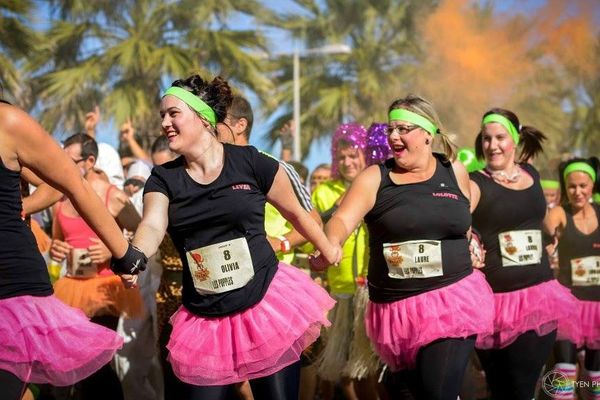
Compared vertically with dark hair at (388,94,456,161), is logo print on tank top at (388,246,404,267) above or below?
below

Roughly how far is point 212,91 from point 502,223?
7.86 ft

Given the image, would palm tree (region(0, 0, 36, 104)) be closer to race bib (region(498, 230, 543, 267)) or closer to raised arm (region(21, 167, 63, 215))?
raised arm (region(21, 167, 63, 215))

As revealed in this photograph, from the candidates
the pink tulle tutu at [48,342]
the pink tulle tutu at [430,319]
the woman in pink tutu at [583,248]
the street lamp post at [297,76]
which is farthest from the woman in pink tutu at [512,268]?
the street lamp post at [297,76]

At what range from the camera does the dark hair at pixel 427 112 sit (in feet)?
18.4

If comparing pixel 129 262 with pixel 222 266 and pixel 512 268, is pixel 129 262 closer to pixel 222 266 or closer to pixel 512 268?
pixel 222 266

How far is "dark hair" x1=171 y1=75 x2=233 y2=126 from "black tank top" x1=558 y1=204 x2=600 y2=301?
3.99 m

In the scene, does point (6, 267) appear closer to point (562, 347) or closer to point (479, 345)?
point (479, 345)

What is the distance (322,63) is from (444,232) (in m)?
18.9

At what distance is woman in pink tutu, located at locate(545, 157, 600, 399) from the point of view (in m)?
7.57

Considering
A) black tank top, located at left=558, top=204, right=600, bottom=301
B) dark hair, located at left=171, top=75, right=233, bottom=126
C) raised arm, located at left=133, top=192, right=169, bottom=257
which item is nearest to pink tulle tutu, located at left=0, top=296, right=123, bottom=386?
raised arm, located at left=133, top=192, right=169, bottom=257

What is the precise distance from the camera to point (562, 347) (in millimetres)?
7090

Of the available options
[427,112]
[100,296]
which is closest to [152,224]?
[427,112]

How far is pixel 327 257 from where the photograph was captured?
16.5 feet

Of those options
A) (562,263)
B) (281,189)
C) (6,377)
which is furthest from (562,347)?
(6,377)
